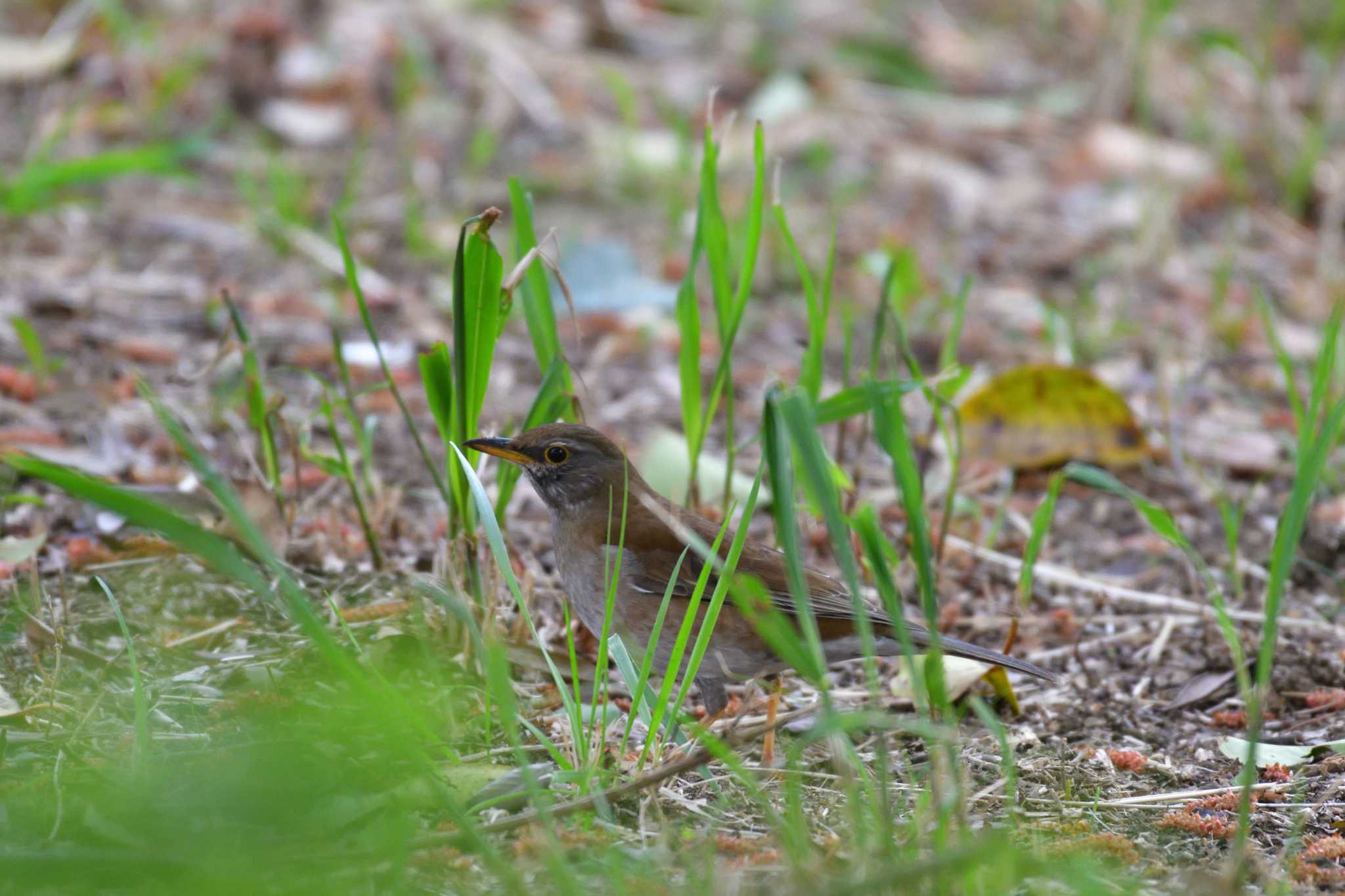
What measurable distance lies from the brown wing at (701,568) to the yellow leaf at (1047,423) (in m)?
1.77

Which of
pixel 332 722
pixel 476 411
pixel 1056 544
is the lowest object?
pixel 1056 544

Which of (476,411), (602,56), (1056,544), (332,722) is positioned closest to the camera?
(332,722)

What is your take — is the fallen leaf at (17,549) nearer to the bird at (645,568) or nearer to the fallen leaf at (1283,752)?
the bird at (645,568)

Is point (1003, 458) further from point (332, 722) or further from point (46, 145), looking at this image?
point (46, 145)

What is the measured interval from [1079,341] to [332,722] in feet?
16.6

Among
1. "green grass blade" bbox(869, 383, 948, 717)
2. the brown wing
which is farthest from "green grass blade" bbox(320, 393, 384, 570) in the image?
"green grass blade" bbox(869, 383, 948, 717)

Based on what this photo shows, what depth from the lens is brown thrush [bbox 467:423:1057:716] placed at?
4641 millimetres

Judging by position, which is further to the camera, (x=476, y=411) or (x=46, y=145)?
(x=46, y=145)

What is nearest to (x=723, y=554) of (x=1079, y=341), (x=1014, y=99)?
(x=1079, y=341)

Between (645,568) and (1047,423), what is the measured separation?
2.37m

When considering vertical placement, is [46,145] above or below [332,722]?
above

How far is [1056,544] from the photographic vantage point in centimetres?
602

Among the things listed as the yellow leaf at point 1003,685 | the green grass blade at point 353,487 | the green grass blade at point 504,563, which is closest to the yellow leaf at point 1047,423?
the yellow leaf at point 1003,685

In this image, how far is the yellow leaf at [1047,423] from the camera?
20.9 feet
